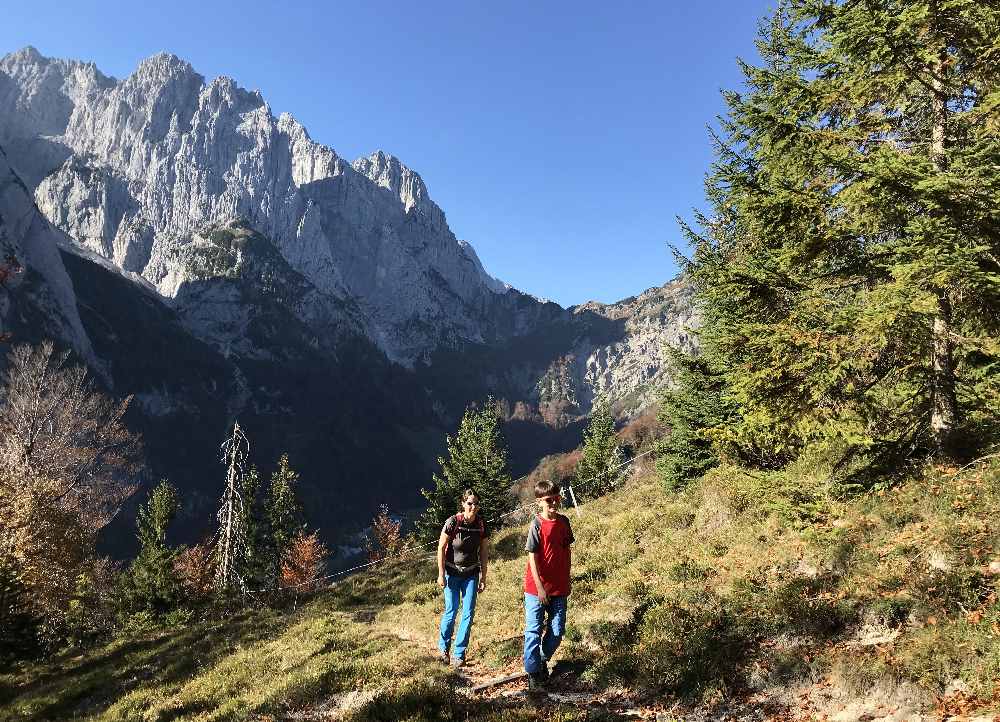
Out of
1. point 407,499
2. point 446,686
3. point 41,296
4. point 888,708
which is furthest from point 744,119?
point 407,499

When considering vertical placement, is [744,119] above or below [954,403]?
above

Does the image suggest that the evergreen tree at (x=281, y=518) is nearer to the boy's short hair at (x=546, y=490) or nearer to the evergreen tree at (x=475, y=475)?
the evergreen tree at (x=475, y=475)

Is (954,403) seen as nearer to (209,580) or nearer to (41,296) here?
(209,580)

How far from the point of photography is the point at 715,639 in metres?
6.96

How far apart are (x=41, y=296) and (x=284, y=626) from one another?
15907 centimetres

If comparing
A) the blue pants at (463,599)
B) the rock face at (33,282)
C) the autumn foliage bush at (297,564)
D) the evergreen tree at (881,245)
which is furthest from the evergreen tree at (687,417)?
the rock face at (33,282)

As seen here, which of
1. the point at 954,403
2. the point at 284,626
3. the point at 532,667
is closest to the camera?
the point at 532,667

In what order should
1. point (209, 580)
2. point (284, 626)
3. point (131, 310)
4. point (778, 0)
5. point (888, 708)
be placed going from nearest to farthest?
1. point (888, 708)
2. point (778, 0)
3. point (284, 626)
4. point (209, 580)
5. point (131, 310)

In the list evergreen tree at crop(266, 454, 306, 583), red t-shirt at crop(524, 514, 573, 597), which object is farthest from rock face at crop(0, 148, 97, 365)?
red t-shirt at crop(524, 514, 573, 597)

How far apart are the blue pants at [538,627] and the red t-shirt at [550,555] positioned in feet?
0.42

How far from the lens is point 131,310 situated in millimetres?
181750

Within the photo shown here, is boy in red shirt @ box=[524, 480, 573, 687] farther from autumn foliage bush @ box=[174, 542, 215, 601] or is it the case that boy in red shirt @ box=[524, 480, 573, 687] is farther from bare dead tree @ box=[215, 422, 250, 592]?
autumn foliage bush @ box=[174, 542, 215, 601]

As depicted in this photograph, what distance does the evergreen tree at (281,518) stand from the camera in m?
52.5

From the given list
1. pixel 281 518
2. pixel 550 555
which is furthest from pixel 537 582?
pixel 281 518
